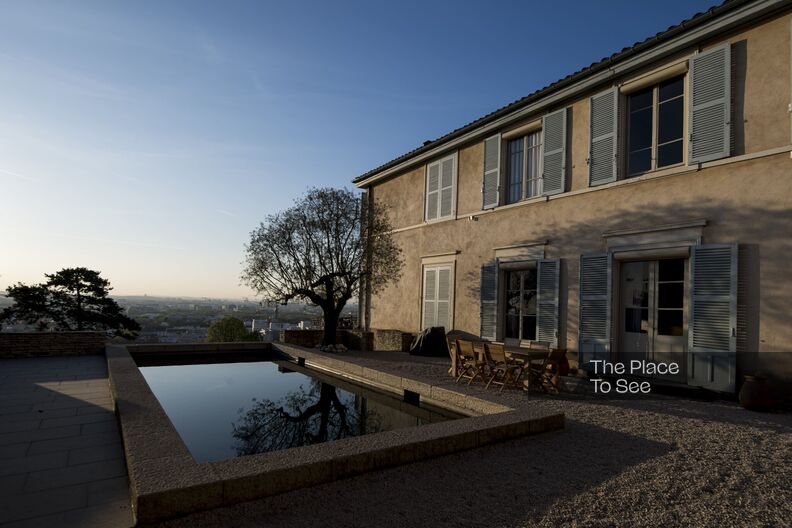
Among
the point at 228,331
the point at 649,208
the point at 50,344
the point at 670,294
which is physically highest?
the point at 649,208

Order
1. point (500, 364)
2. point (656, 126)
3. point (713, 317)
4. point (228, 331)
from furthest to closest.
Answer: point (228, 331), point (656, 126), point (500, 364), point (713, 317)

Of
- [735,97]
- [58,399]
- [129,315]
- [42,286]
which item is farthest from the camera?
[129,315]

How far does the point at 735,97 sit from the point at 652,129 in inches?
50.1

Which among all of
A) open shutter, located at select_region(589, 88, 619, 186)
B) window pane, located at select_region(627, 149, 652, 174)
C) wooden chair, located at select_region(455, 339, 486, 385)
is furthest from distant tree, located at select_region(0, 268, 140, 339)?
window pane, located at select_region(627, 149, 652, 174)

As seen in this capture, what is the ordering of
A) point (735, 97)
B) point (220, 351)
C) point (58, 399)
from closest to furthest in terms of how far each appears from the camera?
1. point (58, 399)
2. point (735, 97)
3. point (220, 351)

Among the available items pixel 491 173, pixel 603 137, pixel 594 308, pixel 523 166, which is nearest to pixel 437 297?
pixel 491 173

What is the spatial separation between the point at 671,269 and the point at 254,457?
277 inches

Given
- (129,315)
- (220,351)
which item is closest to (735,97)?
(220,351)

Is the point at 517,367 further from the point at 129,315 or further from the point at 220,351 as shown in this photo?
the point at 129,315

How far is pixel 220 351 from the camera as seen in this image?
1166 cm

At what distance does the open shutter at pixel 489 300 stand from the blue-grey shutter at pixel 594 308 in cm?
219

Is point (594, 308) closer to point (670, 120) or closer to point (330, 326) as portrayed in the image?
point (670, 120)

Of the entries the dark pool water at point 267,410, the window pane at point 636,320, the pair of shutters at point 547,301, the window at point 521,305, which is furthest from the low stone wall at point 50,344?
the window pane at point 636,320

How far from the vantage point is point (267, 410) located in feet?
22.2
